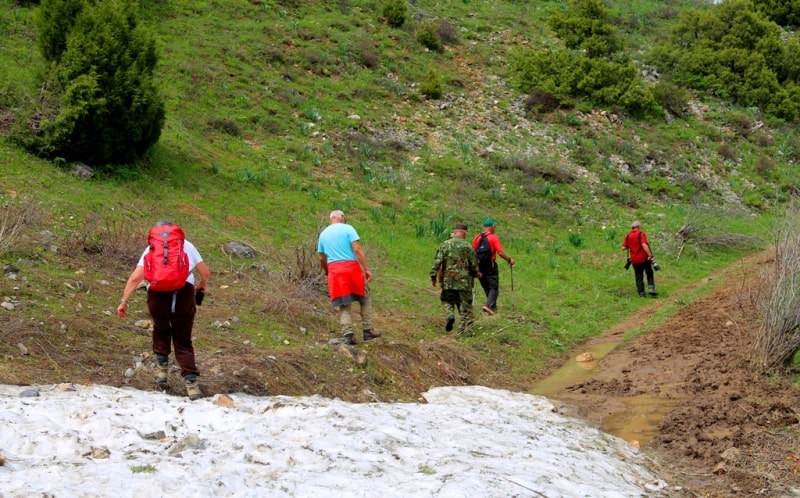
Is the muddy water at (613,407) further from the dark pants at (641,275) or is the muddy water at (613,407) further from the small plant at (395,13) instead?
the small plant at (395,13)

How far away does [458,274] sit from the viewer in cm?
1076

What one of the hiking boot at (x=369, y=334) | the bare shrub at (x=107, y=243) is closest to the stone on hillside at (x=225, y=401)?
the hiking boot at (x=369, y=334)

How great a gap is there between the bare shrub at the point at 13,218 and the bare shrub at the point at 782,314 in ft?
28.4

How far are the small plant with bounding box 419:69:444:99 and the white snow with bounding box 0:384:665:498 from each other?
2011 cm

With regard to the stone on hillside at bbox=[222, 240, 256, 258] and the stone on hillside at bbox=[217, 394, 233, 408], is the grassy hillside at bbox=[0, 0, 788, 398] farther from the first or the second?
the stone on hillside at bbox=[217, 394, 233, 408]

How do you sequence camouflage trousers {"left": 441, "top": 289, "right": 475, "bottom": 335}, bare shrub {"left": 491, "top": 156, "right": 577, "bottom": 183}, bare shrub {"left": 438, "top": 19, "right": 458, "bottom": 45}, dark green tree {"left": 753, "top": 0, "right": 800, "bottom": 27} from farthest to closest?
1. dark green tree {"left": 753, "top": 0, "right": 800, "bottom": 27}
2. bare shrub {"left": 438, "top": 19, "right": 458, "bottom": 45}
3. bare shrub {"left": 491, "top": 156, "right": 577, "bottom": 183}
4. camouflage trousers {"left": 441, "top": 289, "right": 475, "bottom": 335}

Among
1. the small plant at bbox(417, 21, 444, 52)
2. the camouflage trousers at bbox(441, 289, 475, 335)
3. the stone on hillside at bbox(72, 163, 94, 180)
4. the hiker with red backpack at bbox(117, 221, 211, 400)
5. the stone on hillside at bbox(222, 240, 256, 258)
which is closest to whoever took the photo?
the hiker with red backpack at bbox(117, 221, 211, 400)

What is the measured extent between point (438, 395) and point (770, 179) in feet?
73.8

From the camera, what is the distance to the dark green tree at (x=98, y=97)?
14570 mm

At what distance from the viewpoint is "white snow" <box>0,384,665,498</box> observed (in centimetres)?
456

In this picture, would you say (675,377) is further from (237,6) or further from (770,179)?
(237,6)

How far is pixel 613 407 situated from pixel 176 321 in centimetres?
473

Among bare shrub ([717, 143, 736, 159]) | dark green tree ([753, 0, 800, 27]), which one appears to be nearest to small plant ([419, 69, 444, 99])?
bare shrub ([717, 143, 736, 159])

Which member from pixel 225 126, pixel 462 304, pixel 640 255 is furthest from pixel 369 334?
pixel 225 126
